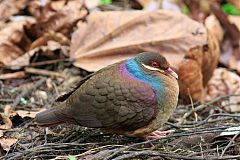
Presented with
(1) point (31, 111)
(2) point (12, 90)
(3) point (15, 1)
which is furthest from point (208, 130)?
(3) point (15, 1)

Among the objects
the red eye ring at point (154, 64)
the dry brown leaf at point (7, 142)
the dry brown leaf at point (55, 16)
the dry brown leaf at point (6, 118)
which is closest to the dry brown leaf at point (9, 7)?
the dry brown leaf at point (55, 16)

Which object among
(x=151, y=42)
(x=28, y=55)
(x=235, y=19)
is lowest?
(x=235, y=19)

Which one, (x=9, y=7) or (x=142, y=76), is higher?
(x=142, y=76)

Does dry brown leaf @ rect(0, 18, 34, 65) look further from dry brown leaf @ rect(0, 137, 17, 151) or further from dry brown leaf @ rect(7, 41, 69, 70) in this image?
dry brown leaf @ rect(0, 137, 17, 151)

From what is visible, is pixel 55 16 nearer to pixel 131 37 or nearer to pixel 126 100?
pixel 131 37

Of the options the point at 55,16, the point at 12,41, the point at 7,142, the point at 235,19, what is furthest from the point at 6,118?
the point at 235,19
